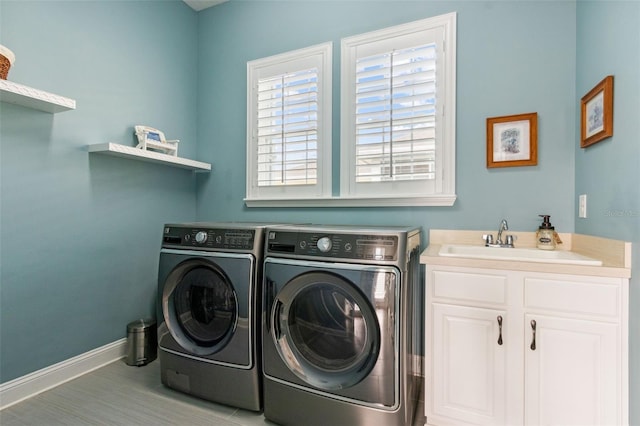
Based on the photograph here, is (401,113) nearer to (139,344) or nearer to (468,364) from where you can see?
(468,364)

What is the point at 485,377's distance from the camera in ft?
4.74

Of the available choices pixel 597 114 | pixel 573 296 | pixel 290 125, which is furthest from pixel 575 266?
pixel 290 125

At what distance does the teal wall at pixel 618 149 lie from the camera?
3.86ft

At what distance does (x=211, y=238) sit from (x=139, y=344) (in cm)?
115

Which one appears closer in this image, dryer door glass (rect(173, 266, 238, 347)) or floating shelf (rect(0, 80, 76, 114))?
floating shelf (rect(0, 80, 76, 114))

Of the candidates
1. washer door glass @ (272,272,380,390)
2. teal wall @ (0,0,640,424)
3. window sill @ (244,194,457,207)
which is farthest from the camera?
window sill @ (244,194,457,207)

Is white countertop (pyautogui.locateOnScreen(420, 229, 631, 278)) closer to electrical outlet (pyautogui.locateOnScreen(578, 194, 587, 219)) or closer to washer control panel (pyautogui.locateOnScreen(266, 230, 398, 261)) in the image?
electrical outlet (pyautogui.locateOnScreen(578, 194, 587, 219))

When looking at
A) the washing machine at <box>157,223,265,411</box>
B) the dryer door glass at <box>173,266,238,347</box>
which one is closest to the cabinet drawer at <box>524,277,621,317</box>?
the washing machine at <box>157,223,265,411</box>

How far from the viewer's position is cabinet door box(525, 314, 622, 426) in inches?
49.2

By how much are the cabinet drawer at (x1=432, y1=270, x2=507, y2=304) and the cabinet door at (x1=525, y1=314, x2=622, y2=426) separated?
0.16 m

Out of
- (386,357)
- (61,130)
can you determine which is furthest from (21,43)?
(386,357)

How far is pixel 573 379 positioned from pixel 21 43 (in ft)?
10.7

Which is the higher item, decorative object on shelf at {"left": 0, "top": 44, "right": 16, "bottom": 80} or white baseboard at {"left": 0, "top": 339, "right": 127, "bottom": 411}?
decorative object on shelf at {"left": 0, "top": 44, "right": 16, "bottom": 80}

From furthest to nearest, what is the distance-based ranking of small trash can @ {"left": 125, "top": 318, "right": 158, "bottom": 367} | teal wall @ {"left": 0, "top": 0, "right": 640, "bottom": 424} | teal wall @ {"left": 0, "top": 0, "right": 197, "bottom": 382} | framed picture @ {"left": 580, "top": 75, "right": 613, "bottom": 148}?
small trash can @ {"left": 125, "top": 318, "right": 158, "bottom": 367}
teal wall @ {"left": 0, "top": 0, "right": 197, "bottom": 382}
teal wall @ {"left": 0, "top": 0, "right": 640, "bottom": 424}
framed picture @ {"left": 580, "top": 75, "right": 613, "bottom": 148}
